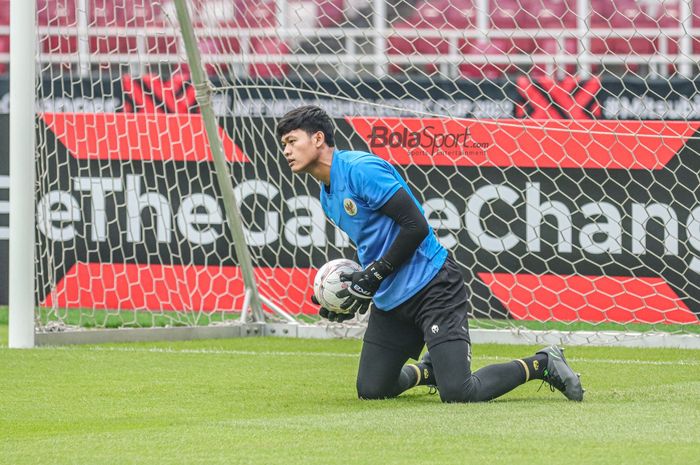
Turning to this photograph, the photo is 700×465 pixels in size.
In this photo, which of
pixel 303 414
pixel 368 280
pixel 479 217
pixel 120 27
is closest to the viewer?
pixel 303 414

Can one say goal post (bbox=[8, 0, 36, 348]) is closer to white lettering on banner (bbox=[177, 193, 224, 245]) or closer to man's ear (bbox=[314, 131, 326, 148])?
white lettering on banner (bbox=[177, 193, 224, 245])

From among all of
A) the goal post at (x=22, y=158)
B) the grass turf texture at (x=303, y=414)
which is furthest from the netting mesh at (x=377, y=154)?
the grass turf texture at (x=303, y=414)

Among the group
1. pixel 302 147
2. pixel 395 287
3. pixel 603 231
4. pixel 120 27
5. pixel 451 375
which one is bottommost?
pixel 451 375

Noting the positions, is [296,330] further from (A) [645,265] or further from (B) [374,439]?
(B) [374,439]

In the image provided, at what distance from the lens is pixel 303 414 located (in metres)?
5.59

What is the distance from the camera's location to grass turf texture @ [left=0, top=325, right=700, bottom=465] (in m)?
4.53

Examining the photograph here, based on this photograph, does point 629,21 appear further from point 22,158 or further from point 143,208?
point 22,158

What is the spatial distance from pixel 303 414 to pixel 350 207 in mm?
992

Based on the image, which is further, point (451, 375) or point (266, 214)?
point (266, 214)

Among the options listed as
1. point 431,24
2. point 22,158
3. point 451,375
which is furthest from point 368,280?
point 431,24

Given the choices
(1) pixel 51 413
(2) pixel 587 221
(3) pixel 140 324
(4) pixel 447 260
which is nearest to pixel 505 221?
(2) pixel 587 221

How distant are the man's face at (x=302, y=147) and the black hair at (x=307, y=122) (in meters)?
0.02

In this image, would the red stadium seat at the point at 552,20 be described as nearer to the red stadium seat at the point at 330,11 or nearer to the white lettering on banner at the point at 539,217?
the red stadium seat at the point at 330,11

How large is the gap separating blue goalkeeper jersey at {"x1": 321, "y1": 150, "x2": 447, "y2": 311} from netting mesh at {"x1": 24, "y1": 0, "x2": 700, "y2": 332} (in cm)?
287
